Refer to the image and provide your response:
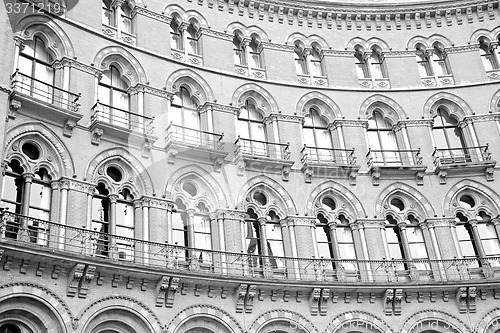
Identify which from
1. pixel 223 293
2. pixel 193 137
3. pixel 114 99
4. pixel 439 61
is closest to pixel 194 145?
pixel 193 137

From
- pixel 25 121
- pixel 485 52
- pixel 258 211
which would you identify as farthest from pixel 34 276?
pixel 485 52

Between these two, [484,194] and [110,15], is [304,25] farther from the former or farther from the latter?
[484,194]

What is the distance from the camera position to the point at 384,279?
23.3 meters

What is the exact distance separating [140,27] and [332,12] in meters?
9.51

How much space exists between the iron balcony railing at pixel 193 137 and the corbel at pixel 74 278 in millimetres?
6439

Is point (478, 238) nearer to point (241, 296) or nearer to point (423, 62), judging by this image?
point (423, 62)

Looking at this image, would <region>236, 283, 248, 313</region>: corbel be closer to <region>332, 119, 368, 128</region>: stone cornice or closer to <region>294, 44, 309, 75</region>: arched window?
<region>332, 119, 368, 128</region>: stone cornice

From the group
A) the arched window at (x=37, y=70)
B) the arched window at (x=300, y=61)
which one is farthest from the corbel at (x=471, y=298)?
the arched window at (x=37, y=70)

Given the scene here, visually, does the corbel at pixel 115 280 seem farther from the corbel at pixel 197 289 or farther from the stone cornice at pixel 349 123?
the stone cornice at pixel 349 123

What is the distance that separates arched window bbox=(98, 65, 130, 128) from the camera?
22.5 meters

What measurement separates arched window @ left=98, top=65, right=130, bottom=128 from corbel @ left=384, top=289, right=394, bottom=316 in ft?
36.6

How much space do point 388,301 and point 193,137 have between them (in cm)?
950

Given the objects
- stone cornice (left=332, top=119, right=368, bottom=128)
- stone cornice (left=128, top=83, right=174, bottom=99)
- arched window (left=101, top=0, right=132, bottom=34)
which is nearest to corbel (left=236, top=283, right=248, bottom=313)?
stone cornice (left=128, top=83, right=174, bottom=99)

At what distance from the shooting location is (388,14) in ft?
97.6
